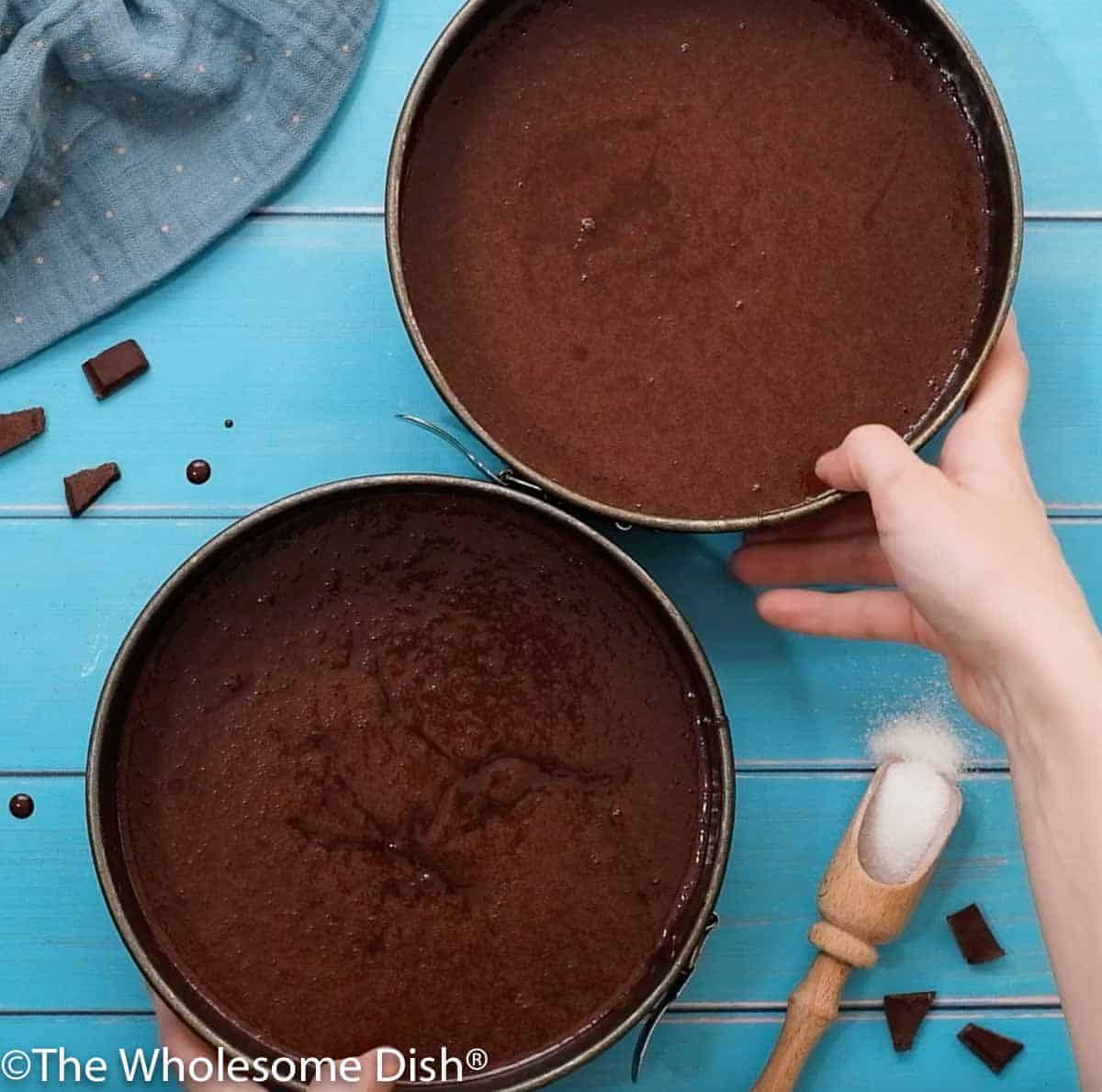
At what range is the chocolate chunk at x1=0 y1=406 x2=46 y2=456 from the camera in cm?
131

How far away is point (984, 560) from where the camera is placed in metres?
1.02

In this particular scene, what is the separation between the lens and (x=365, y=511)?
3.89 feet

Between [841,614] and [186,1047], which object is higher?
[841,614]

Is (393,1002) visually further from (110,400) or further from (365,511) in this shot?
(110,400)

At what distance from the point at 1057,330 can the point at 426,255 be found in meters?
0.72

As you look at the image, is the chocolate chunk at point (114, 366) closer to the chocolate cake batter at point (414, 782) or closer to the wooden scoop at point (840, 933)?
the chocolate cake batter at point (414, 782)

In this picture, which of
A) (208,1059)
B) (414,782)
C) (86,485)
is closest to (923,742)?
(414,782)

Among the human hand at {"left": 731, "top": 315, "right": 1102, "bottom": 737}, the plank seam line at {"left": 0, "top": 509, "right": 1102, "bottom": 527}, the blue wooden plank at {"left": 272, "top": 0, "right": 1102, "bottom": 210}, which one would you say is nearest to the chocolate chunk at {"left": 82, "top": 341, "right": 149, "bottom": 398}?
the plank seam line at {"left": 0, "top": 509, "right": 1102, "bottom": 527}

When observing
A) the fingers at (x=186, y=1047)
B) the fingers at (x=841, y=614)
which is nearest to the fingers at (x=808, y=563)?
the fingers at (x=841, y=614)

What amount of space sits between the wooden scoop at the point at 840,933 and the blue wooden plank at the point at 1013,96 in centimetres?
73

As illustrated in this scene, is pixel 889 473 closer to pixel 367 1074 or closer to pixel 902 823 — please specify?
pixel 902 823

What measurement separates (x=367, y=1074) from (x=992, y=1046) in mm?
709

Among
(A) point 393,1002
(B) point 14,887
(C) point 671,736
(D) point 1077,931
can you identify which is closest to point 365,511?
(C) point 671,736

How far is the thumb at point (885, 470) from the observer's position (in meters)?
1.05
